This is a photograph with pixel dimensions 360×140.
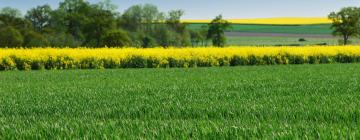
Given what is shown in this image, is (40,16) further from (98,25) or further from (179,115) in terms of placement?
(179,115)

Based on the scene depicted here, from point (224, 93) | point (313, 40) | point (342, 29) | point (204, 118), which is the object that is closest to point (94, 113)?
point (204, 118)

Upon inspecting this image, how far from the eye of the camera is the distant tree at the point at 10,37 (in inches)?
3639

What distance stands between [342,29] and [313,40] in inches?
332

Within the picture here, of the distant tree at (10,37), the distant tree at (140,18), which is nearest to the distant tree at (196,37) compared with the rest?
the distant tree at (140,18)

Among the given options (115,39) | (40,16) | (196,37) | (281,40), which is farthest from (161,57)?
(40,16)

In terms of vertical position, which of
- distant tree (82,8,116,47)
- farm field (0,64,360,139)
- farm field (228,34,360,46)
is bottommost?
farm field (228,34,360,46)

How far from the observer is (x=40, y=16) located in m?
125

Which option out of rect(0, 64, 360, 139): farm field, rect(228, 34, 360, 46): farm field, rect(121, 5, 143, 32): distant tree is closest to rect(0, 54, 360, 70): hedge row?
rect(0, 64, 360, 139): farm field

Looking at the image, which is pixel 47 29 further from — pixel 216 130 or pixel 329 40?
pixel 216 130

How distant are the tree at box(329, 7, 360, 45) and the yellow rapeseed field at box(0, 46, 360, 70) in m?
58.7

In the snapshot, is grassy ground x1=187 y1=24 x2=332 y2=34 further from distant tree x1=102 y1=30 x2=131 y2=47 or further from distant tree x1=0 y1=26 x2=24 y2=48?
distant tree x1=0 y1=26 x2=24 y2=48

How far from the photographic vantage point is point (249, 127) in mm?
6488

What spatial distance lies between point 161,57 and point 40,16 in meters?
94.0

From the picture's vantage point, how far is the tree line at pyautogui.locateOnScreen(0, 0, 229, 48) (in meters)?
98.2
